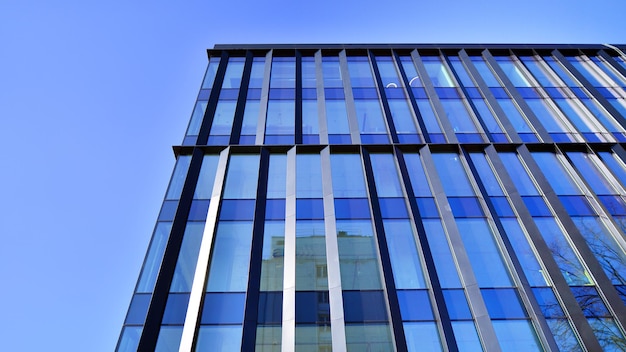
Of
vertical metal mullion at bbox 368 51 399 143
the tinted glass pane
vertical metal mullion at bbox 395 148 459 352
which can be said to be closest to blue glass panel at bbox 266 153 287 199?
the tinted glass pane

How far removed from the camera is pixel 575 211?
57.2ft

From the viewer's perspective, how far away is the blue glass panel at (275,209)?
55.3ft

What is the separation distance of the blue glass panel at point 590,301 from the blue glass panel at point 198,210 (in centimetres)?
1385

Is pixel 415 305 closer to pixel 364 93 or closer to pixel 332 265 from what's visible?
pixel 332 265

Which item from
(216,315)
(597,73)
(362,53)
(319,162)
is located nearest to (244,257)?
(216,315)

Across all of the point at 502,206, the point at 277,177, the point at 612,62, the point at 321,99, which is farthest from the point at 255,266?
the point at 612,62

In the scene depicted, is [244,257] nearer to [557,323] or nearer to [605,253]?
[557,323]

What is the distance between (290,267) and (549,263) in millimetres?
9397

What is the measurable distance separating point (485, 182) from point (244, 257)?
435 inches

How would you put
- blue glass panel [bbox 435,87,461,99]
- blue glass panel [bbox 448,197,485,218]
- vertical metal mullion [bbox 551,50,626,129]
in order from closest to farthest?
1. blue glass panel [bbox 448,197,485,218]
2. vertical metal mullion [bbox 551,50,626,129]
3. blue glass panel [bbox 435,87,461,99]

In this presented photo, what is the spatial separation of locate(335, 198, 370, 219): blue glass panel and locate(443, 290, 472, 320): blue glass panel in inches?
168

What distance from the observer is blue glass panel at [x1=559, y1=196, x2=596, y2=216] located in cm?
1739

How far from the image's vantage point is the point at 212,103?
22375 mm

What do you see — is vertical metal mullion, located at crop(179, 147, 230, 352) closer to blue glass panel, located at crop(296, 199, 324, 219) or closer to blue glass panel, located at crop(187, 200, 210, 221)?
blue glass panel, located at crop(187, 200, 210, 221)
